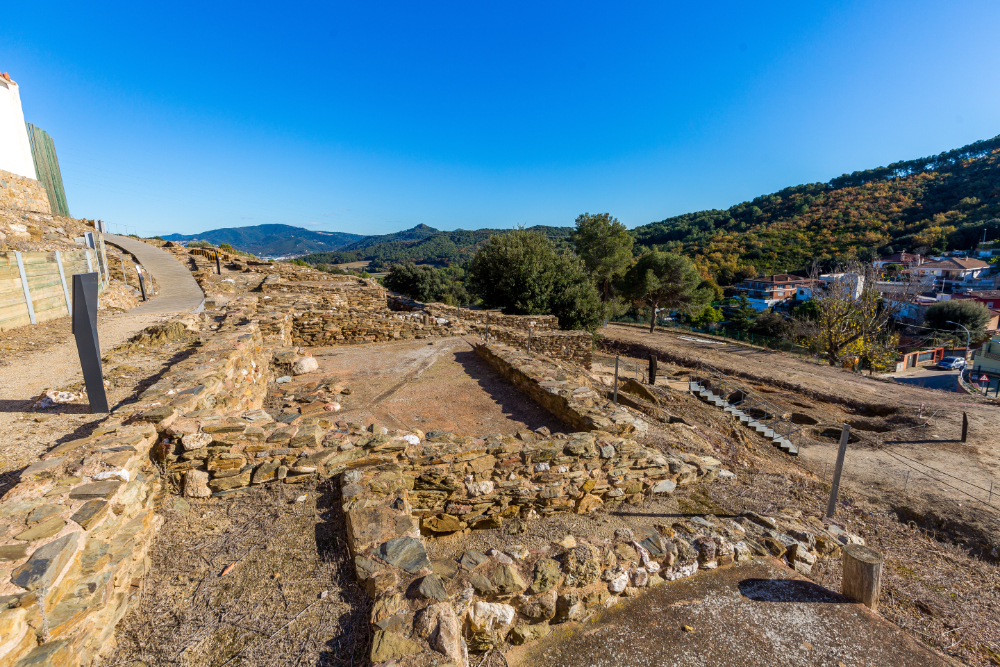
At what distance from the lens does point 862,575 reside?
3186 millimetres

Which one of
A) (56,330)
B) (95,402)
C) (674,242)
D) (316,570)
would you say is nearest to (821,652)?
(316,570)

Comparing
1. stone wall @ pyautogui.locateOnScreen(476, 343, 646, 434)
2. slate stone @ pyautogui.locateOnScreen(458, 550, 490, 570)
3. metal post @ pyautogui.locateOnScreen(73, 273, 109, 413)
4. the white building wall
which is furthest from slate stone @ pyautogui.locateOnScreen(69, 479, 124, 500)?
the white building wall

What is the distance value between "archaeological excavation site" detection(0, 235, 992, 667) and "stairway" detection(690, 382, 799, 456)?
432cm

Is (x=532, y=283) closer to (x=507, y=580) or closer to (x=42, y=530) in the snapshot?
(x=507, y=580)

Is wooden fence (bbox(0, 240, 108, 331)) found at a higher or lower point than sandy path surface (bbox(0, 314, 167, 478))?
higher

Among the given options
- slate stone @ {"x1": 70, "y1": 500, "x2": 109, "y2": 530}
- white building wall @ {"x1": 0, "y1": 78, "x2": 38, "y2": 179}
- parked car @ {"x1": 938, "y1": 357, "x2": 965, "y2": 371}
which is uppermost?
→ white building wall @ {"x1": 0, "y1": 78, "x2": 38, "y2": 179}

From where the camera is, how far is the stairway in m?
9.65

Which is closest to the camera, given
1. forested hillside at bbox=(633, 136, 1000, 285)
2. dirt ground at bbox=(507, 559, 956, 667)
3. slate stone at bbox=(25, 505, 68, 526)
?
slate stone at bbox=(25, 505, 68, 526)

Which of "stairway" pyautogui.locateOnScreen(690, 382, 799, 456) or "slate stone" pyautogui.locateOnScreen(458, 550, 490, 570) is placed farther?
"stairway" pyautogui.locateOnScreen(690, 382, 799, 456)

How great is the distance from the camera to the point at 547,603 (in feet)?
9.31

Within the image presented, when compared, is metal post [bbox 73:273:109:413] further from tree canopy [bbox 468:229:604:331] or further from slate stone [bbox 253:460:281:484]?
tree canopy [bbox 468:229:604:331]

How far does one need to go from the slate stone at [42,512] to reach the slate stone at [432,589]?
2.17 meters

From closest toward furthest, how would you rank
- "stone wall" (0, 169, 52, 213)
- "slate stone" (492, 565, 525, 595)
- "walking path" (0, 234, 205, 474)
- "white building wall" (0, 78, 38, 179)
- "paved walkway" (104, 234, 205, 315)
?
"slate stone" (492, 565, 525, 595) < "walking path" (0, 234, 205, 474) < "paved walkway" (104, 234, 205, 315) < "stone wall" (0, 169, 52, 213) < "white building wall" (0, 78, 38, 179)

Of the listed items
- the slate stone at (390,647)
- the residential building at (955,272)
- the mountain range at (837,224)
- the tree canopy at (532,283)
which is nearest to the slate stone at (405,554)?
the slate stone at (390,647)
